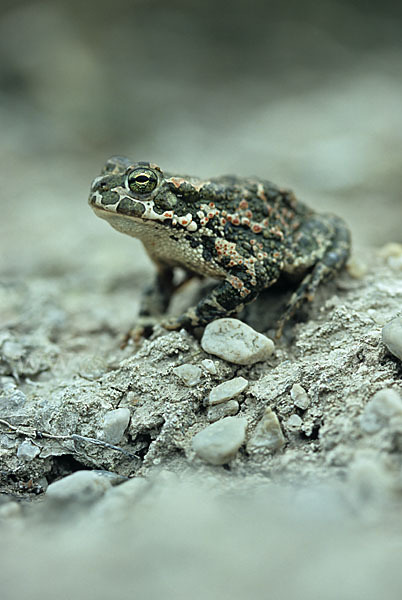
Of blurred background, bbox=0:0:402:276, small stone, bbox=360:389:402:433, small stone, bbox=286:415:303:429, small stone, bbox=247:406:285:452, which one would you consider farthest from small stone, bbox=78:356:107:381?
blurred background, bbox=0:0:402:276

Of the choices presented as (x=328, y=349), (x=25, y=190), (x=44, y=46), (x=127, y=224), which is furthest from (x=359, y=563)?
(x=44, y=46)

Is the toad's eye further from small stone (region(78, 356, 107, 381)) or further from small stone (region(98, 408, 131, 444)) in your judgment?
small stone (region(98, 408, 131, 444))

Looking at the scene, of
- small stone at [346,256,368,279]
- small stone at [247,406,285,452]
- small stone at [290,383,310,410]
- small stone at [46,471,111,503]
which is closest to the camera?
small stone at [46,471,111,503]

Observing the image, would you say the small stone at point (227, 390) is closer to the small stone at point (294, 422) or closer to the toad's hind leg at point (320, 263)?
the small stone at point (294, 422)

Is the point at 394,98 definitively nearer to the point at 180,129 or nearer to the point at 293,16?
the point at 293,16

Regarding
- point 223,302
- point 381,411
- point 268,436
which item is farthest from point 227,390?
point 381,411

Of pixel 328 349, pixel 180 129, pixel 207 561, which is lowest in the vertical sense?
pixel 207 561

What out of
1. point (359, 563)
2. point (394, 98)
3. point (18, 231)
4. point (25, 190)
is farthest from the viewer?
point (394, 98)
